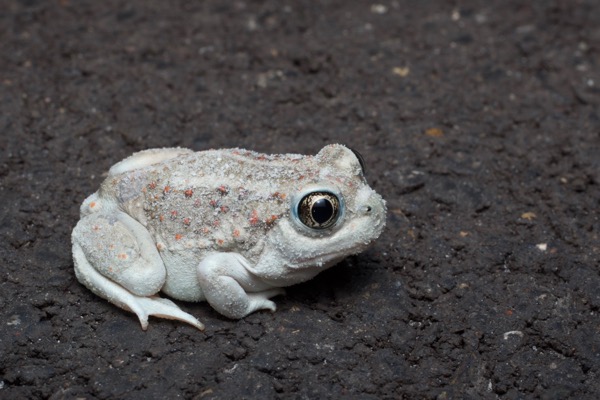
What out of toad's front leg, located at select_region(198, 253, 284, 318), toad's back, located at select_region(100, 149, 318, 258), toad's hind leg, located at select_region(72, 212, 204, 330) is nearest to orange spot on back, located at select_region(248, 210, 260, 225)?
toad's back, located at select_region(100, 149, 318, 258)

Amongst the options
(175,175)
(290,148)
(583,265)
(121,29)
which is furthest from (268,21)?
(583,265)

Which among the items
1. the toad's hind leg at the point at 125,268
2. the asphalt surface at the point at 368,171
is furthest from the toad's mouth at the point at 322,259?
the toad's hind leg at the point at 125,268

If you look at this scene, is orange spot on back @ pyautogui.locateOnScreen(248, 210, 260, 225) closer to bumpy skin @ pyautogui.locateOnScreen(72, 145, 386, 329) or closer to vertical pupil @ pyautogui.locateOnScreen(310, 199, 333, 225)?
bumpy skin @ pyautogui.locateOnScreen(72, 145, 386, 329)

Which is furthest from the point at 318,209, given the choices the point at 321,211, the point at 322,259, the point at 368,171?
the point at 368,171

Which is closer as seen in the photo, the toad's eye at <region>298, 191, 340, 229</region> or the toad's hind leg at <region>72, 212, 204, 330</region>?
the toad's eye at <region>298, 191, 340, 229</region>

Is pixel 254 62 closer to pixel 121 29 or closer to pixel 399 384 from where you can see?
pixel 121 29

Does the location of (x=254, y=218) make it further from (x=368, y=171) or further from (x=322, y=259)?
(x=368, y=171)

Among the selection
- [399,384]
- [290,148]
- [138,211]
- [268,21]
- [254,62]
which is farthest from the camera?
[268,21]
